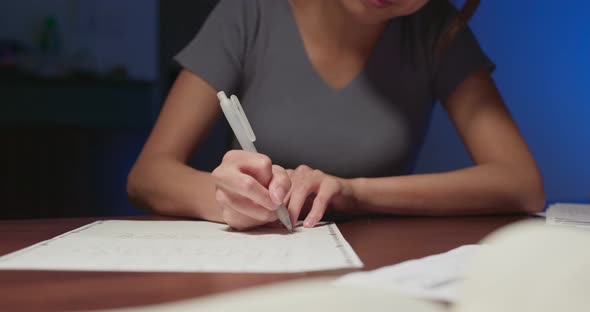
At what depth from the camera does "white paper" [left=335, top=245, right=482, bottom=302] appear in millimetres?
372

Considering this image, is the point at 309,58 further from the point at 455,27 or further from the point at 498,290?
the point at 498,290

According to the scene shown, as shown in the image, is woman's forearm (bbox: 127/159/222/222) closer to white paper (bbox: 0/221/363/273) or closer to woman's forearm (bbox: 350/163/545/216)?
white paper (bbox: 0/221/363/273)

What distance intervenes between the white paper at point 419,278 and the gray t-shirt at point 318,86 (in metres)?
0.56

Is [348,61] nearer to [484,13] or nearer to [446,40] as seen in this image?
[446,40]

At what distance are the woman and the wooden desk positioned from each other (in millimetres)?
255

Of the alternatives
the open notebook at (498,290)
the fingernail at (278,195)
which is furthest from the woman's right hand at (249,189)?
the open notebook at (498,290)

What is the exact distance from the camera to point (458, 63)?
1049 millimetres

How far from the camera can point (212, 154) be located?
2359 mm

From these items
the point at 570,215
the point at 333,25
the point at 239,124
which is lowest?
the point at 570,215

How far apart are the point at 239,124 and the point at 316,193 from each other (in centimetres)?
14

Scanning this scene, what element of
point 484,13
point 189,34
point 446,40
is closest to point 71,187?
point 189,34

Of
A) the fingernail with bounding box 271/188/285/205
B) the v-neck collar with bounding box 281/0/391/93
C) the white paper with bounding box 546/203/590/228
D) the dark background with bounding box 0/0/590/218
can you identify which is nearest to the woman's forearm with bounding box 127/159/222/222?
the fingernail with bounding box 271/188/285/205

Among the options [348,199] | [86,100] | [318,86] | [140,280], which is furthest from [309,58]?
[86,100]

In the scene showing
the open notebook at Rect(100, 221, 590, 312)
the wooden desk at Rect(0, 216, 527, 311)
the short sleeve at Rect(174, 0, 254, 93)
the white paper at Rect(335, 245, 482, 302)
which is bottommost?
the wooden desk at Rect(0, 216, 527, 311)
